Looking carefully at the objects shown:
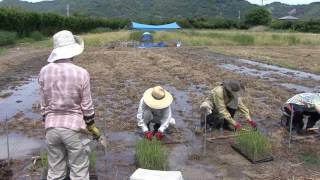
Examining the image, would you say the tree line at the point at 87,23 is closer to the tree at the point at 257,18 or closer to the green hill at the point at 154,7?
the tree at the point at 257,18

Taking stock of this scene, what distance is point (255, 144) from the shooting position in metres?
5.51

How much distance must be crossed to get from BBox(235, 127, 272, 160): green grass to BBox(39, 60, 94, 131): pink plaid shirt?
97.3 inches

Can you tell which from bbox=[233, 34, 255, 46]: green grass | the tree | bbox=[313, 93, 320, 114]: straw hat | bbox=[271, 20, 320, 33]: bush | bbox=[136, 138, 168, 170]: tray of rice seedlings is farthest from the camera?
the tree

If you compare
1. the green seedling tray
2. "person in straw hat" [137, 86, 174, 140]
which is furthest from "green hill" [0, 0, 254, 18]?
the green seedling tray

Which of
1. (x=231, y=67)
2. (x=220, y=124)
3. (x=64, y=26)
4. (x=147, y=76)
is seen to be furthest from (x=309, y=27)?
(x=220, y=124)

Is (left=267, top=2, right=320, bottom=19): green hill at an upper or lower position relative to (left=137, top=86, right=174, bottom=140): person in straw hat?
upper

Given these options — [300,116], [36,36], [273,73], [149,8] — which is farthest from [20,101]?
[149,8]

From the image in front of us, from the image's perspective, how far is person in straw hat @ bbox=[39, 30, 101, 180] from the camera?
12.2ft

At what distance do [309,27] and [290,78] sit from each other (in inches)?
1850

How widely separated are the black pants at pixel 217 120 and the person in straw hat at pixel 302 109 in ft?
2.80

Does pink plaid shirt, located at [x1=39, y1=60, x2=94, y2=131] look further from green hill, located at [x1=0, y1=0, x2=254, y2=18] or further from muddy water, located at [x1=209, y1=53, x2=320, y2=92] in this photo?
green hill, located at [x1=0, y1=0, x2=254, y2=18]

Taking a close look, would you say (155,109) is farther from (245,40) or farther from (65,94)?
(245,40)

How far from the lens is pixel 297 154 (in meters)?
5.96

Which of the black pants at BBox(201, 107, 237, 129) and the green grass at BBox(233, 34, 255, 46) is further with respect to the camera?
the green grass at BBox(233, 34, 255, 46)
